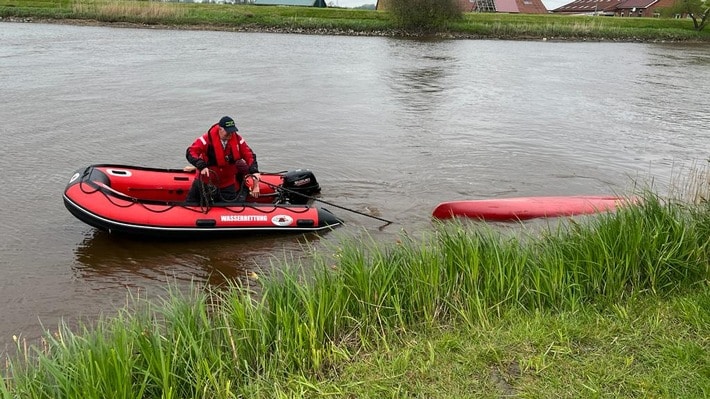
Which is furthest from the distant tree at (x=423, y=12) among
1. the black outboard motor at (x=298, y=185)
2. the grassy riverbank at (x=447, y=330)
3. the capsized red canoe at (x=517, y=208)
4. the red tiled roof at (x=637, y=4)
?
the grassy riverbank at (x=447, y=330)

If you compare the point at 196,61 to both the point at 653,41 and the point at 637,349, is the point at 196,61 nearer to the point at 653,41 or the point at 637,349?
the point at 637,349

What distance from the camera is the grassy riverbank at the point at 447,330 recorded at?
10.9 feet

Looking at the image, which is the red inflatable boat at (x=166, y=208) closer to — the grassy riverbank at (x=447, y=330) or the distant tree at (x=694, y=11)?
the grassy riverbank at (x=447, y=330)

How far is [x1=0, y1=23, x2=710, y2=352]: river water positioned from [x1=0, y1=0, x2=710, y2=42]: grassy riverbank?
12274mm

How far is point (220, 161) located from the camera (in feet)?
24.4

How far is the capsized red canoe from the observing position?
788cm

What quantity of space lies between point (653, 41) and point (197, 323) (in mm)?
48482

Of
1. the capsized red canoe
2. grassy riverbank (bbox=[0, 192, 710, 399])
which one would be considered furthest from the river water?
grassy riverbank (bbox=[0, 192, 710, 399])

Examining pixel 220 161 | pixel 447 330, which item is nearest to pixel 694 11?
pixel 220 161

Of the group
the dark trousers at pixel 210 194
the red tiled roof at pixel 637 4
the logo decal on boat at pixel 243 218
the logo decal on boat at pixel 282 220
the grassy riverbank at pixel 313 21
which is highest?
the red tiled roof at pixel 637 4

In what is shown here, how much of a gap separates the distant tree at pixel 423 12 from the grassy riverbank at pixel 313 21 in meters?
0.66

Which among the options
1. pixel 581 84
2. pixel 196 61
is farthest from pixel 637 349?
pixel 196 61

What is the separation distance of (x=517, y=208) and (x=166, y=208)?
179 inches

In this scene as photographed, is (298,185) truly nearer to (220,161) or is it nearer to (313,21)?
(220,161)
